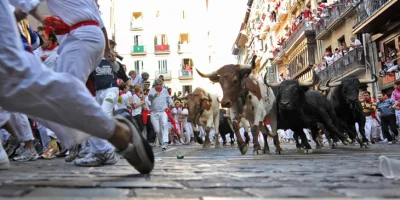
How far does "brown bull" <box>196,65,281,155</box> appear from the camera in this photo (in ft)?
28.2

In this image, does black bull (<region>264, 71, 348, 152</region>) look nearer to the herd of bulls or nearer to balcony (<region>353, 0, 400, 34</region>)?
the herd of bulls

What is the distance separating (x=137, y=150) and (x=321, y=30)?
115 feet

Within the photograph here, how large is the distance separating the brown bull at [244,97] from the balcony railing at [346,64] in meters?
22.0

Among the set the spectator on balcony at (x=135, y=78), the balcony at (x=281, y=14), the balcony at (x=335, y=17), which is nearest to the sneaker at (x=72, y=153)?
the spectator on balcony at (x=135, y=78)

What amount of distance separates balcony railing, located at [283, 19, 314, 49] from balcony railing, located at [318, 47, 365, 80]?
637cm

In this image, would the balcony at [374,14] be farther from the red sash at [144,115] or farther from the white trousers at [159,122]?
the white trousers at [159,122]

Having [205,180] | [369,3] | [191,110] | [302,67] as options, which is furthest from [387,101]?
[302,67]

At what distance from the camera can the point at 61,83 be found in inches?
117

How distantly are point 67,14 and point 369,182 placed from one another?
3.36 meters

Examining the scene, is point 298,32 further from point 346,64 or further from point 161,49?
point 161,49

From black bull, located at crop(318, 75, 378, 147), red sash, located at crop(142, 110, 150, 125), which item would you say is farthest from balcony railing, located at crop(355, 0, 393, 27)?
black bull, located at crop(318, 75, 378, 147)

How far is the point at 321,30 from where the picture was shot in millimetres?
37031

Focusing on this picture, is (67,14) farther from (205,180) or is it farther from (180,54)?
(180,54)

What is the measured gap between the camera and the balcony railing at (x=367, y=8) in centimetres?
2616
